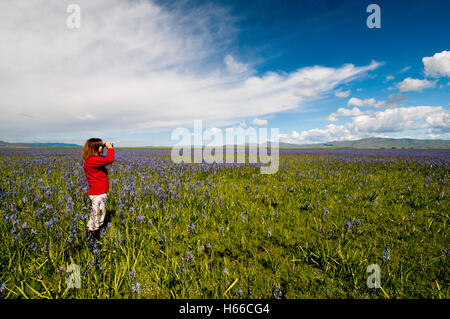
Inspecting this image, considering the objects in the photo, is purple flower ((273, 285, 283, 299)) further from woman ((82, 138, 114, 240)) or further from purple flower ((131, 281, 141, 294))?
woman ((82, 138, 114, 240))

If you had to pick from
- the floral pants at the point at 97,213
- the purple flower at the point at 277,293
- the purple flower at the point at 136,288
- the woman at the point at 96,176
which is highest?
the woman at the point at 96,176

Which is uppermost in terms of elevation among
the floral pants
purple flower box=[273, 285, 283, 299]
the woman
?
the woman

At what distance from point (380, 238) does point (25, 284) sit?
529 centimetres

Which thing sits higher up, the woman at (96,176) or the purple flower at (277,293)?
the woman at (96,176)

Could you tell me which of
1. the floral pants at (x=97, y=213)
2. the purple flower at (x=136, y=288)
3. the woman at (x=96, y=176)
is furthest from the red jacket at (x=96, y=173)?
the purple flower at (x=136, y=288)

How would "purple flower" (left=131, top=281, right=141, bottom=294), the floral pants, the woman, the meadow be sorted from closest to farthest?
"purple flower" (left=131, top=281, right=141, bottom=294)
the meadow
the floral pants
the woman

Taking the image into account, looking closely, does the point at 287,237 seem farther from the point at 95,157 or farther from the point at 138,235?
the point at 95,157

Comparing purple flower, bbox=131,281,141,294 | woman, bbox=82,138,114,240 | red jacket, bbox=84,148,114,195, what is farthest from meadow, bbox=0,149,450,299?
red jacket, bbox=84,148,114,195

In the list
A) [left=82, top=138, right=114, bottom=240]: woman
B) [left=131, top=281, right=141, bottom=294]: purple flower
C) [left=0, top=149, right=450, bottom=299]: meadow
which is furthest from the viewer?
[left=82, top=138, right=114, bottom=240]: woman

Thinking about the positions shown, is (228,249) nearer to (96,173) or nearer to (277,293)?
(277,293)

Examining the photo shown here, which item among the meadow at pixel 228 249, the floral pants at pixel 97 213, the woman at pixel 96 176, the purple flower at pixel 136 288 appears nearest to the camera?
the purple flower at pixel 136 288

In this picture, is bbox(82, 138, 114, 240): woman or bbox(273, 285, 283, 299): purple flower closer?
bbox(273, 285, 283, 299): purple flower

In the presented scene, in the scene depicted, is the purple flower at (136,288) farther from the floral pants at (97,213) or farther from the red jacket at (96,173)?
the red jacket at (96,173)
